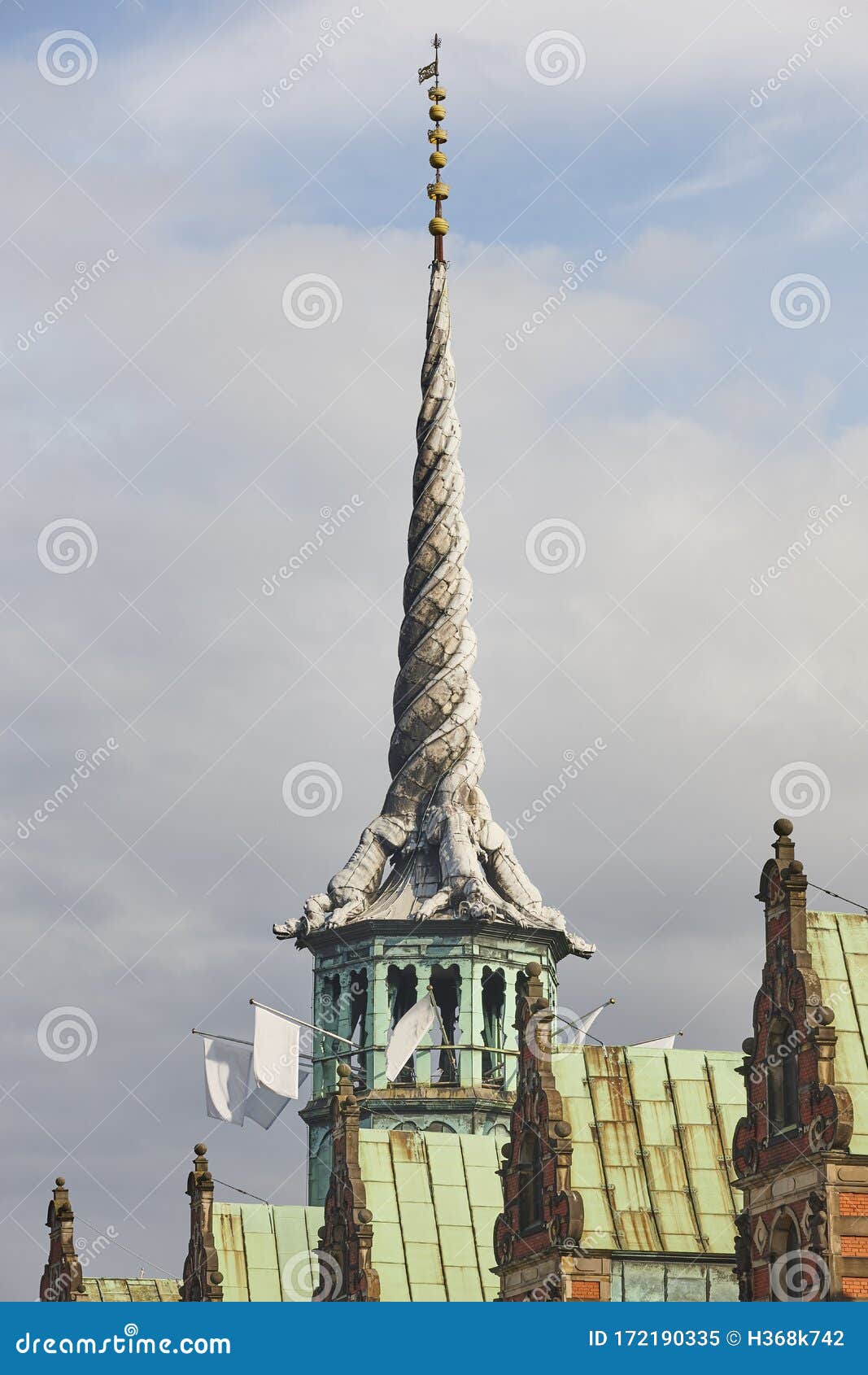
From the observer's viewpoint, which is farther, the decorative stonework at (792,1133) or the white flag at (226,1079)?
the white flag at (226,1079)

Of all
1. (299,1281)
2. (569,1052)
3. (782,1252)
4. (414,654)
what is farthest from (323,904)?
(782,1252)

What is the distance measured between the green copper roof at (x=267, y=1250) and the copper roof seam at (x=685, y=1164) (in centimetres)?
1171

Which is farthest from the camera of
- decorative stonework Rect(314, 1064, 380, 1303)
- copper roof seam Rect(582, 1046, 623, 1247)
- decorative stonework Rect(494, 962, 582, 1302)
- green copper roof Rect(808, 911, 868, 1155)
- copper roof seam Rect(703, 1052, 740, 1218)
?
decorative stonework Rect(314, 1064, 380, 1303)

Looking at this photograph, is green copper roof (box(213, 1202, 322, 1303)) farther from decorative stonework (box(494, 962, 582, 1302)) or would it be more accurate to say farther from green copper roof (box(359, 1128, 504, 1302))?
decorative stonework (box(494, 962, 582, 1302))

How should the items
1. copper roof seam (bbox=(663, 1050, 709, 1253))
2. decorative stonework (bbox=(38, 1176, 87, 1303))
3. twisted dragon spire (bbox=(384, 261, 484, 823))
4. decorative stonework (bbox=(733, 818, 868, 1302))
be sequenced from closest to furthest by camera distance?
decorative stonework (bbox=(733, 818, 868, 1302)) → copper roof seam (bbox=(663, 1050, 709, 1253)) → decorative stonework (bbox=(38, 1176, 87, 1303)) → twisted dragon spire (bbox=(384, 261, 484, 823))

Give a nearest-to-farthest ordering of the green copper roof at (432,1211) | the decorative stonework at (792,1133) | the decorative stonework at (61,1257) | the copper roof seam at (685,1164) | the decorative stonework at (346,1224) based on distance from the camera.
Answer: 1. the decorative stonework at (792,1133)
2. the copper roof seam at (685,1164)
3. the decorative stonework at (346,1224)
4. the green copper roof at (432,1211)
5. the decorative stonework at (61,1257)

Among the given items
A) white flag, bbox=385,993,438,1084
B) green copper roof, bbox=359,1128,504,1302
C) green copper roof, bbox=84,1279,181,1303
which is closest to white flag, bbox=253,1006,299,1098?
white flag, bbox=385,993,438,1084

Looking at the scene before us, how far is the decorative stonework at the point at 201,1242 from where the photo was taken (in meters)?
76.8

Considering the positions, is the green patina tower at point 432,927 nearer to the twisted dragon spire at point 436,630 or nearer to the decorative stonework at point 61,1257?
the twisted dragon spire at point 436,630

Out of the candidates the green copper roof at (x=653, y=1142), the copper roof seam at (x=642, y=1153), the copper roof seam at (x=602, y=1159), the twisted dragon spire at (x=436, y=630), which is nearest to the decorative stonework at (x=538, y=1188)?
the green copper roof at (x=653, y=1142)

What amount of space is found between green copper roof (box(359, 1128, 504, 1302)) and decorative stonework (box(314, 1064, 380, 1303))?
1187 mm

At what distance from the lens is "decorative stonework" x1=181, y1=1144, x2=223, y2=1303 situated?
76.8 metres
